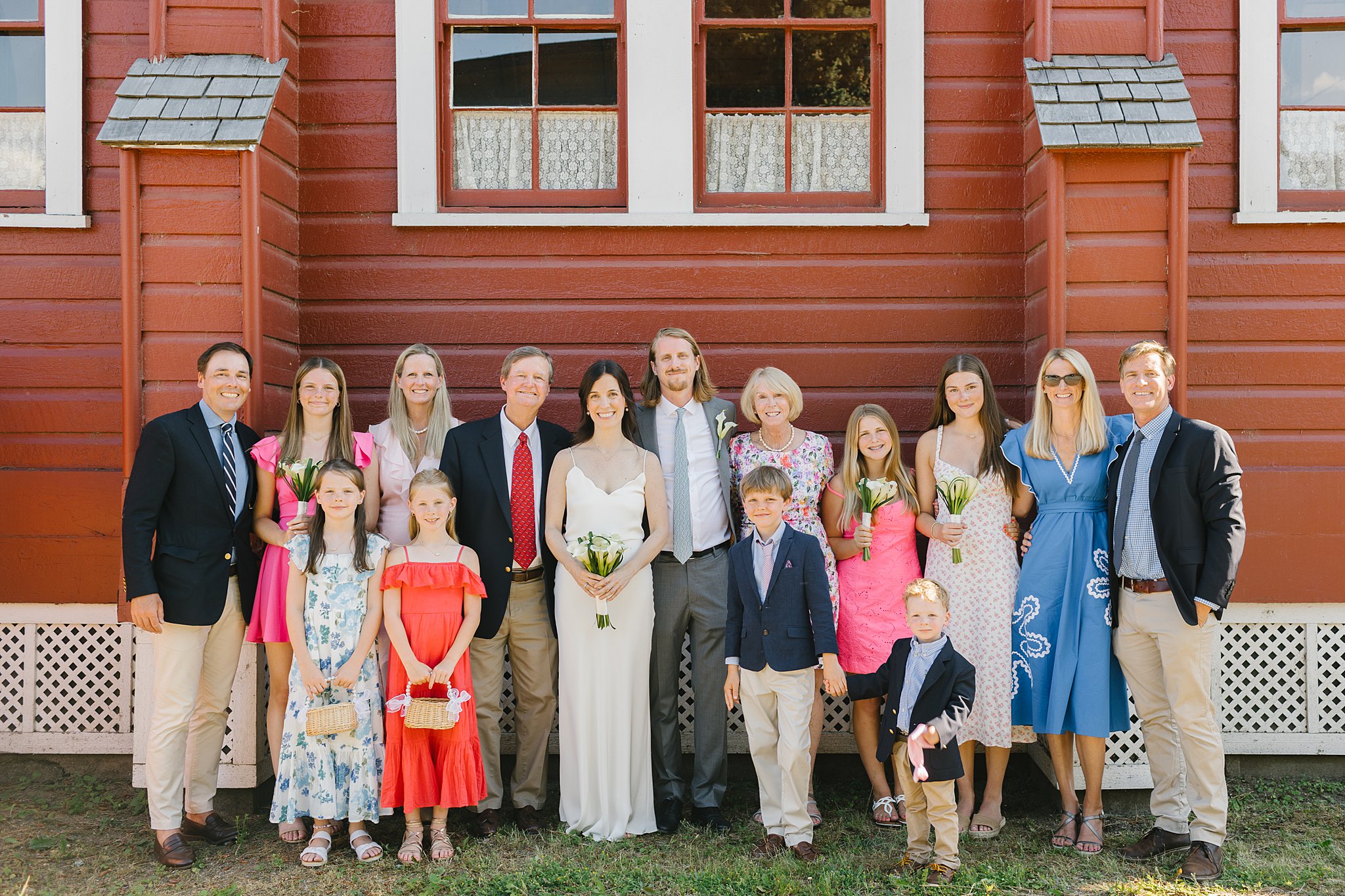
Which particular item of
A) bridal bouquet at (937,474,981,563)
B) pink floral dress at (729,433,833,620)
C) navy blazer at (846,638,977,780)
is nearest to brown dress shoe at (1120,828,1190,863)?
navy blazer at (846,638,977,780)

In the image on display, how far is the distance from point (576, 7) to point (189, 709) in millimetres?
4170

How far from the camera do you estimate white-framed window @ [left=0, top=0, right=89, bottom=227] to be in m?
5.32

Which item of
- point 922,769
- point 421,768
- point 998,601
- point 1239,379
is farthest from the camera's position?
point 1239,379

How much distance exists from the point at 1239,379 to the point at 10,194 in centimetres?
692

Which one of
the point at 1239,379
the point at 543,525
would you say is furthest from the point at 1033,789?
the point at 543,525

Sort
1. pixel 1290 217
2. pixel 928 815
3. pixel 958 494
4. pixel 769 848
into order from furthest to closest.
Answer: pixel 1290 217 → pixel 958 494 → pixel 769 848 → pixel 928 815

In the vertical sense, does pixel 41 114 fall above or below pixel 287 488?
above

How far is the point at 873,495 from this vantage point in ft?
14.2

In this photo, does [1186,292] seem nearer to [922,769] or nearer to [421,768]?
[922,769]

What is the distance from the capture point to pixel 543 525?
4516mm

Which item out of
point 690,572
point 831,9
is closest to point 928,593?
point 690,572

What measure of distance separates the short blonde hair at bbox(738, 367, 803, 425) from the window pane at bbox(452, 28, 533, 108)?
227 centimetres

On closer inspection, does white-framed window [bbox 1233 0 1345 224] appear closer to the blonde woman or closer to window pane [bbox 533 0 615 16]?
window pane [bbox 533 0 615 16]

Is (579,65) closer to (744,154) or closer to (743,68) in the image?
(743,68)
